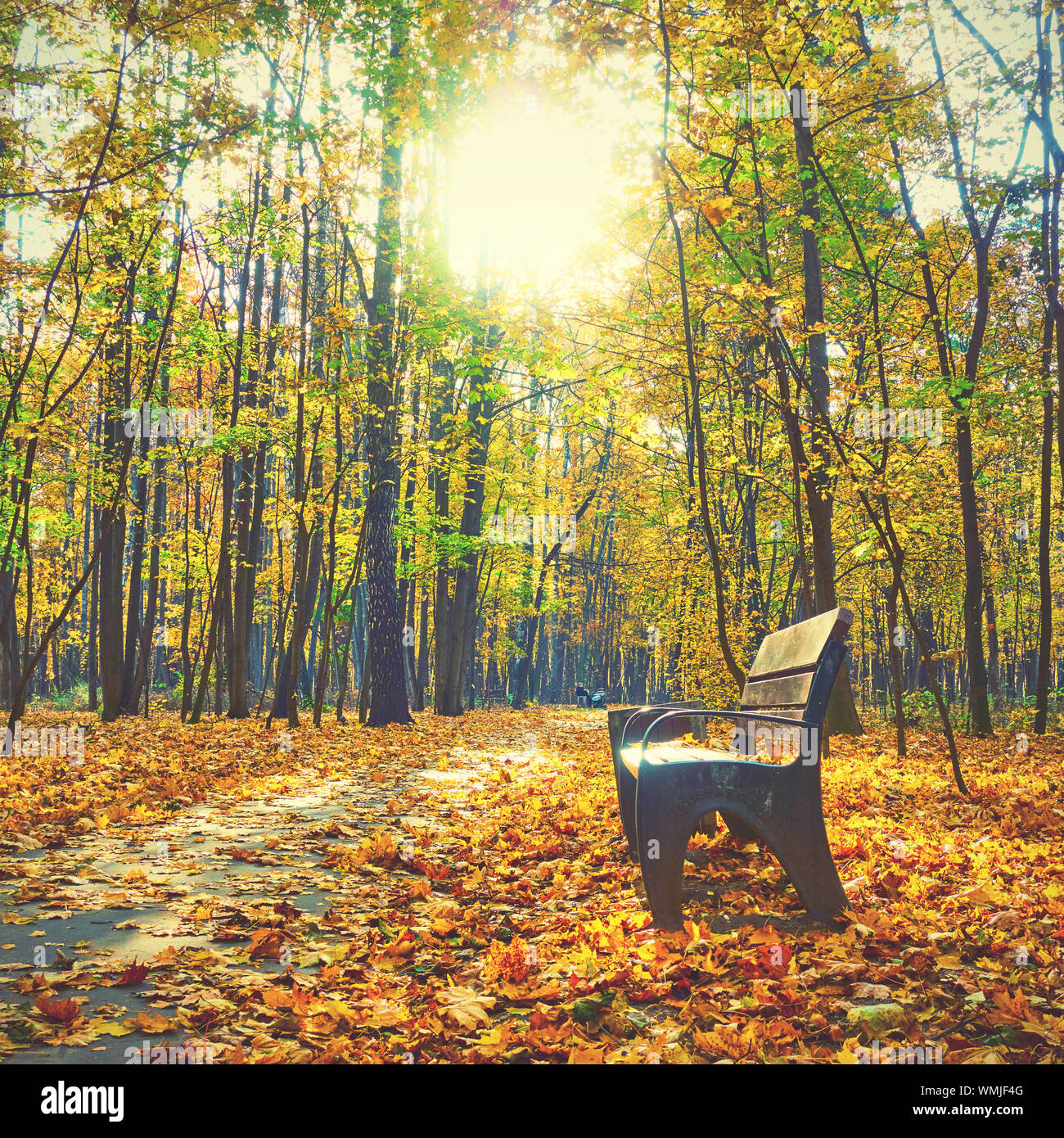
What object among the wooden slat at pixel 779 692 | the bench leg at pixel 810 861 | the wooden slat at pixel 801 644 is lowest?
the bench leg at pixel 810 861

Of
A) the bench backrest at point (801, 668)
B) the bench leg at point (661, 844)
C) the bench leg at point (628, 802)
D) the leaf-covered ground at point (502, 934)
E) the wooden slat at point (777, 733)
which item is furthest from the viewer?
the bench leg at point (628, 802)

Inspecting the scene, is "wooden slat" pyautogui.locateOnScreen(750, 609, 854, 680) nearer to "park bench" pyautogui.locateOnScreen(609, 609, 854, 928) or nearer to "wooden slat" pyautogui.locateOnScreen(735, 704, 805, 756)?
"park bench" pyautogui.locateOnScreen(609, 609, 854, 928)

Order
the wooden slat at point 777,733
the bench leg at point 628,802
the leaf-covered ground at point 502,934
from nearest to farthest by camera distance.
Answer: the leaf-covered ground at point 502,934
the wooden slat at point 777,733
the bench leg at point 628,802

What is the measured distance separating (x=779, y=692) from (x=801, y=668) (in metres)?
0.40

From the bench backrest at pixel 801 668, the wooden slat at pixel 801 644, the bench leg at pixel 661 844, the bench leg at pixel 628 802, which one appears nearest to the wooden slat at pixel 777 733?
the bench backrest at pixel 801 668

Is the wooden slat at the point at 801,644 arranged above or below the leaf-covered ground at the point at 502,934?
above

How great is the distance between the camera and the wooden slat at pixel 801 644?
3.14 metres

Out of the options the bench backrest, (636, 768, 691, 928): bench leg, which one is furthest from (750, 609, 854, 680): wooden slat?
(636, 768, 691, 928): bench leg

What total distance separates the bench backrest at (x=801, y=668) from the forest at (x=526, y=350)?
72 cm

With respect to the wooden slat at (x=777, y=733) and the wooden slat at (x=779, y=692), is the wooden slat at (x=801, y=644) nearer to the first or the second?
the wooden slat at (x=779, y=692)

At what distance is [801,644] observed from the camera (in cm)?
363

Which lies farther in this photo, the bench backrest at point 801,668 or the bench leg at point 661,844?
the bench backrest at point 801,668
